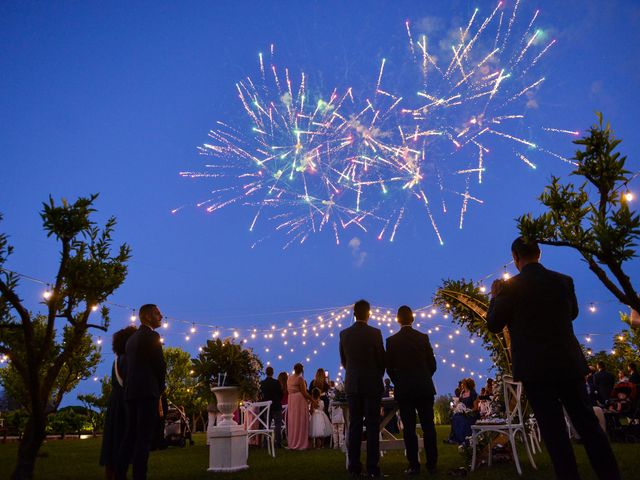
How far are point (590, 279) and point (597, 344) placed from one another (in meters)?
144

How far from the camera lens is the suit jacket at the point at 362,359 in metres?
5.66

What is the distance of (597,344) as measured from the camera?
87.7 ft

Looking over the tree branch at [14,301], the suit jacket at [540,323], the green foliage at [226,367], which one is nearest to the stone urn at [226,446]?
the green foliage at [226,367]

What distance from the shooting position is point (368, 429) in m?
5.63

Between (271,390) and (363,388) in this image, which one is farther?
(271,390)

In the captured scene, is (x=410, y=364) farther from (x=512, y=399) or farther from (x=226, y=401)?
(x=226, y=401)

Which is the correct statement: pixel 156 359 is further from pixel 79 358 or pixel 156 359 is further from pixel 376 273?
pixel 376 273

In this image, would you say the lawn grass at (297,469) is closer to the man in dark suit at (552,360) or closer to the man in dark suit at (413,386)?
the man in dark suit at (413,386)

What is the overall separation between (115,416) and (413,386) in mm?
3197

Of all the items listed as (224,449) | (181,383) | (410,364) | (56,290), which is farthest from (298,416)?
(181,383)

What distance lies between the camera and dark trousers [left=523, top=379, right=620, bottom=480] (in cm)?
281

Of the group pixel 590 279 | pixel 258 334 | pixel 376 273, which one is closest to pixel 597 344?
pixel 258 334

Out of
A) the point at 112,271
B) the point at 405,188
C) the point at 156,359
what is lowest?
the point at 156,359

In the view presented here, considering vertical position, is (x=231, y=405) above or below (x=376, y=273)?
below
